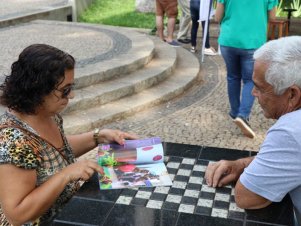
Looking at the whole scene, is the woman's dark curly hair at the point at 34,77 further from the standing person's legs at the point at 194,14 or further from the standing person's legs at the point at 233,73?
the standing person's legs at the point at 194,14

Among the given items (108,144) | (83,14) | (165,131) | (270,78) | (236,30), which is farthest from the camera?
(83,14)

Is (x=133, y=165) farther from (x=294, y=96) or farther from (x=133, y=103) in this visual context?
(x=133, y=103)

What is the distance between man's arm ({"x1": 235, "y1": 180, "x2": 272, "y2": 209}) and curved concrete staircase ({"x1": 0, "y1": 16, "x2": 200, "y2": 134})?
9.47 feet

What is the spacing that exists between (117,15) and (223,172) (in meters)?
9.68

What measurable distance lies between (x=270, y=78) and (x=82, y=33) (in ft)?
20.7

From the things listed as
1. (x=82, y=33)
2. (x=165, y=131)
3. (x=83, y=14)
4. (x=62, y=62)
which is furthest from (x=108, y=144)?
(x=83, y=14)

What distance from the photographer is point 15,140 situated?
177cm

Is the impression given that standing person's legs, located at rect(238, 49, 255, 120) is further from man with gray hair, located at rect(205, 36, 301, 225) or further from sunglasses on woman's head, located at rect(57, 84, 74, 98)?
sunglasses on woman's head, located at rect(57, 84, 74, 98)

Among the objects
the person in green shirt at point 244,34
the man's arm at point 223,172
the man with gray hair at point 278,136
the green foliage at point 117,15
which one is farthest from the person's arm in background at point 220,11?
the green foliage at point 117,15

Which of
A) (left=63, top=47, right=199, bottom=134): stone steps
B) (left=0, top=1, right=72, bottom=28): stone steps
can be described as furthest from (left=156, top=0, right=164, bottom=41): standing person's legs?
(left=0, top=1, right=72, bottom=28): stone steps

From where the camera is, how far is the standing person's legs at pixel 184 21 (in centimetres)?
812

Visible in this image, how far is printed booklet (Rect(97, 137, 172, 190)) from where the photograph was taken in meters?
1.91

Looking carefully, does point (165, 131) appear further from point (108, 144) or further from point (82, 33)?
point (82, 33)

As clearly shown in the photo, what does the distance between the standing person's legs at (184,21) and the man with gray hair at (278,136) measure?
6619 millimetres
